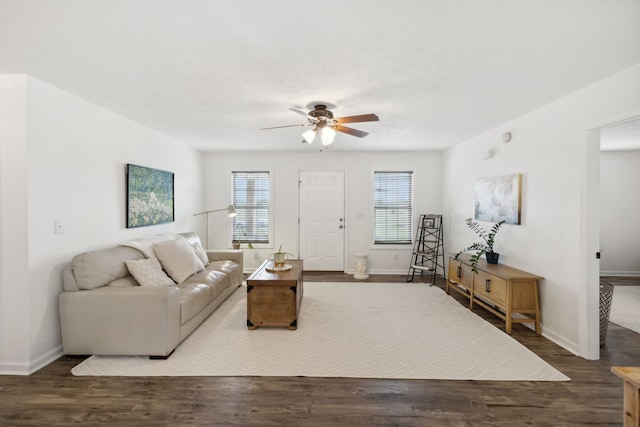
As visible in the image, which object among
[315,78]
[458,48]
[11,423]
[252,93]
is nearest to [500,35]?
[458,48]

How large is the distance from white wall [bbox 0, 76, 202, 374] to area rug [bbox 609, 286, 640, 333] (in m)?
5.94

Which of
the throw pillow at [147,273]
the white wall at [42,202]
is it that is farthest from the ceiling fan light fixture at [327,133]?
the white wall at [42,202]

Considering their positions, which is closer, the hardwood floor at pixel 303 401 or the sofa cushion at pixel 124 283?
the hardwood floor at pixel 303 401

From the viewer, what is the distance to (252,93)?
2861 millimetres

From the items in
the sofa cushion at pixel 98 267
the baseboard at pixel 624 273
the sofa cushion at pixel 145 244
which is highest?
the sofa cushion at pixel 145 244

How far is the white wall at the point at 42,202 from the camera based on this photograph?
248cm

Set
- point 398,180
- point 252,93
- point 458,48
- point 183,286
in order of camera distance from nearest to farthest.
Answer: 1. point 458,48
2. point 252,93
3. point 183,286
4. point 398,180

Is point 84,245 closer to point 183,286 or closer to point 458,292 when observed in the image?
point 183,286

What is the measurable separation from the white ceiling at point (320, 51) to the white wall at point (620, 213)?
4.07 metres

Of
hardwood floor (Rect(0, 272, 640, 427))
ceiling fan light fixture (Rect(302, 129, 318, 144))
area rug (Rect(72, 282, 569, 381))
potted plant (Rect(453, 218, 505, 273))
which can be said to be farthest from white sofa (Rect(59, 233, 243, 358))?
potted plant (Rect(453, 218, 505, 273))

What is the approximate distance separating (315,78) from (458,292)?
4035 mm

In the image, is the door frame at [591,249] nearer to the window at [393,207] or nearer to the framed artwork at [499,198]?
the framed artwork at [499,198]

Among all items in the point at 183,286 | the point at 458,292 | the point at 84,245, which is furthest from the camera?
the point at 458,292

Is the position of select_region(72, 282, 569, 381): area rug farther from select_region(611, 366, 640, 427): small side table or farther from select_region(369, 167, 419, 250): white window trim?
select_region(369, 167, 419, 250): white window trim
